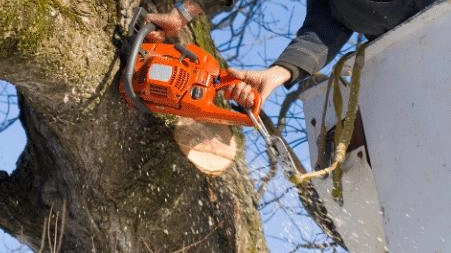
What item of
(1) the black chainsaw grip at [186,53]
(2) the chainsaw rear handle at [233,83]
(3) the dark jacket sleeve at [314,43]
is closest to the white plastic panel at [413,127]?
(3) the dark jacket sleeve at [314,43]

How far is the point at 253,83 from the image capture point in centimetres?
256

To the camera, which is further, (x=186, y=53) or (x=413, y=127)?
(x=186, y=53)

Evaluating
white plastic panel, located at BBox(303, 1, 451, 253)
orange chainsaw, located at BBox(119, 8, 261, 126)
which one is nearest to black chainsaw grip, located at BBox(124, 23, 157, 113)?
orange chainsaw, located at BBox(119, 8, 261, 126)

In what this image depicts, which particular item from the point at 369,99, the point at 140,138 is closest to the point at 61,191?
the point at 140,138

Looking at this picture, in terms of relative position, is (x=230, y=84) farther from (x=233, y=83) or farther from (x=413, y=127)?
(x=413, y=127)

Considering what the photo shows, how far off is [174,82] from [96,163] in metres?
0.41

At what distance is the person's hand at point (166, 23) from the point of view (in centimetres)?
269

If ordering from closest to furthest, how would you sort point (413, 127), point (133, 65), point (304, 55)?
point (413, 127) → point (133, 65) → point (304, 55)

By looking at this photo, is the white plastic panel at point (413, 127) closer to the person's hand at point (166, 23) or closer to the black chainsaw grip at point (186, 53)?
the black chainsaw grip at point (186, 53)

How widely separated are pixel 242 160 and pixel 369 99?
0.61 m

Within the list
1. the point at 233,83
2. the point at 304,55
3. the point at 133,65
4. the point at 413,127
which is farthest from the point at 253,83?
the point at 413,127

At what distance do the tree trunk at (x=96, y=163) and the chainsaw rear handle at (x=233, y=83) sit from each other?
0.26 metres

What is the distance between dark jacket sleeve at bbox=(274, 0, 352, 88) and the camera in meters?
2.63

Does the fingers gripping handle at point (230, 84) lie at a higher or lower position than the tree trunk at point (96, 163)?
higher
